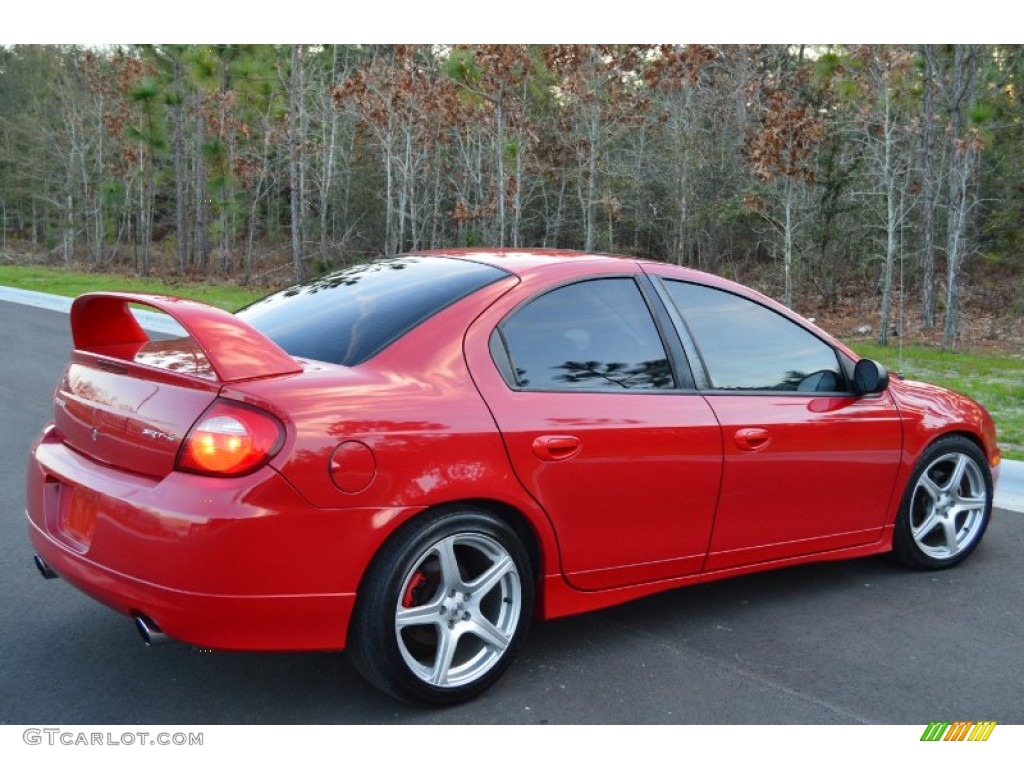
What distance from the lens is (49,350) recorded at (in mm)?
12773

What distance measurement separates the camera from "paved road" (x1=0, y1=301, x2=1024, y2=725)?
347 cm

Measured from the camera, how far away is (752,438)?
420 cm

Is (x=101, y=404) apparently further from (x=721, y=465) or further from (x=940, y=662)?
(x=940, y=662)

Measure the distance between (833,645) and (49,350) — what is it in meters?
11.2

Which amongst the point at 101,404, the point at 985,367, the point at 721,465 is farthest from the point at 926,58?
the point at 101,404

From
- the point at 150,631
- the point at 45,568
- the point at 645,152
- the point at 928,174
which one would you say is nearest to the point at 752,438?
the point at 150,631

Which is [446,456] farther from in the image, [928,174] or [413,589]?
[928,174]

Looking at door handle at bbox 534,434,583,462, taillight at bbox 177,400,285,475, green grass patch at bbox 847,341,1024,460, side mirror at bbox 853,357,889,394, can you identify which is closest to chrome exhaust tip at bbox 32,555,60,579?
taillight at bbox 177,400,285,475

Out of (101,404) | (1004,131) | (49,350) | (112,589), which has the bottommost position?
(49,350)

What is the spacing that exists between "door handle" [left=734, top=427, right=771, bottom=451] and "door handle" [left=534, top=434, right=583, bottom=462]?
80cm

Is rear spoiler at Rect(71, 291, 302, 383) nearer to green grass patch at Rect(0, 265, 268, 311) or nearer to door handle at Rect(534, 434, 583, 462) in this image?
door handle at Rect(534, 434, 583, 462)

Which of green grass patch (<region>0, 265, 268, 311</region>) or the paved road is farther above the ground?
the paved road

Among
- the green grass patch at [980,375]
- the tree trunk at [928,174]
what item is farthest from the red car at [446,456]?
the tree trunk at [928,174]

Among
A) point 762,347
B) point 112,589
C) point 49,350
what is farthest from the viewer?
point 49,350
